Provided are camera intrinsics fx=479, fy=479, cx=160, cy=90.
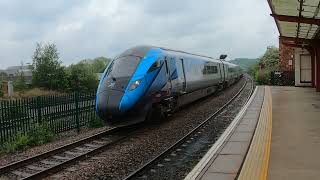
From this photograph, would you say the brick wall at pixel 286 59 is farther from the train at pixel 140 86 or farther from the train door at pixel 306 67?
the train at pixel 140 86

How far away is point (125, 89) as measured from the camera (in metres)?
14.8

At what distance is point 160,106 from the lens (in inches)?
656

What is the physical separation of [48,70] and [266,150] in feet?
128

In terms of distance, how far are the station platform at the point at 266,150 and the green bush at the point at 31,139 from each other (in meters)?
5.44

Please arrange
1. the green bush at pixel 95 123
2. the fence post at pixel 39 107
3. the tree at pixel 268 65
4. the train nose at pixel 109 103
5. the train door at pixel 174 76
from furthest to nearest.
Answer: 1. the tree at pixel 268 65
2. the green bush at pixel 95 123
3. the train door at pixel 174 76
4. the fence post at pixel 39 107
5. the train nose at pixel 109 103

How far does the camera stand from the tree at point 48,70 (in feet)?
152

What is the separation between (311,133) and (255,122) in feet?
10.6

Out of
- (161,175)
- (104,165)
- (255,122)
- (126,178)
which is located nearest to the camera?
(126,178)

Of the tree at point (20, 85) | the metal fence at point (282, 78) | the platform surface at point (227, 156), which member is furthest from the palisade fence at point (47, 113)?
the metal fence at point (282, 78)

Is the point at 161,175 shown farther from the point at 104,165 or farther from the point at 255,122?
the point at 255,122

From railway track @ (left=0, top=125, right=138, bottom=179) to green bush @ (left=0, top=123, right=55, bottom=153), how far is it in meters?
1.66

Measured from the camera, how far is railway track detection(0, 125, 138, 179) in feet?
32.5

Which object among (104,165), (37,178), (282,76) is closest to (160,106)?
(104,165)

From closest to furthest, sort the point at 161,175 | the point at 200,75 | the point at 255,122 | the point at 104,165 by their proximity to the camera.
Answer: the point at 161,175 → the point at 104,165 → the point at 255,122 → the point at 200,75
